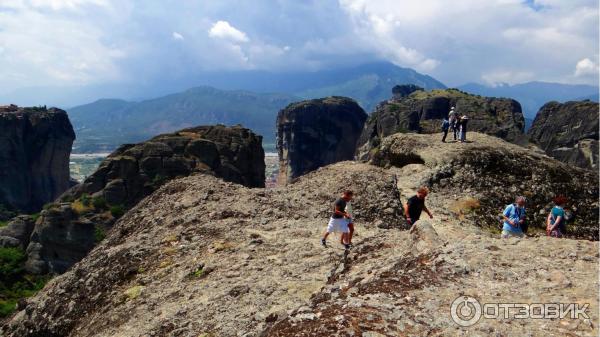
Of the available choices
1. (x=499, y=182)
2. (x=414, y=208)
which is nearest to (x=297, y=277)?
(x=414, y=208)

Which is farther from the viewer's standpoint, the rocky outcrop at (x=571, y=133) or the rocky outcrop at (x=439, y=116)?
the rocky outcrop at (x=439, y=116)

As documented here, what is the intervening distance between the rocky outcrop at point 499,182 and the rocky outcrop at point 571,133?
120072 mm

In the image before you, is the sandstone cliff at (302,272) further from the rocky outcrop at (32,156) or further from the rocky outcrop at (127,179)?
the rocky outcrop at (32,156)

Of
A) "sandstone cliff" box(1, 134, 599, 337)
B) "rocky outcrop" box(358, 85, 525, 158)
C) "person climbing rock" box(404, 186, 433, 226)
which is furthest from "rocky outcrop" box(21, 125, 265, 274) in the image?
"person climbing rock" box(404, 186, 433, 226)

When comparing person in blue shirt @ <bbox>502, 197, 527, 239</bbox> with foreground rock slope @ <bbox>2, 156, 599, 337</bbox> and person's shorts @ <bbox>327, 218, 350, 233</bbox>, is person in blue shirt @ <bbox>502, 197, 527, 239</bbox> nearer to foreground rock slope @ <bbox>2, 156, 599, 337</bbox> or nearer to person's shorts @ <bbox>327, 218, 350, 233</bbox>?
foreground rock slope @ <bbox>2, 156, 599, 337</bbox>

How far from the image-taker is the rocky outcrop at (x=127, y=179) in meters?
89.5

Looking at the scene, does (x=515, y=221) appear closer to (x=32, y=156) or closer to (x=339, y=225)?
(x=339, y=225)

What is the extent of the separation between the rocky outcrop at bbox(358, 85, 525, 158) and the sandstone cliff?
396 ft

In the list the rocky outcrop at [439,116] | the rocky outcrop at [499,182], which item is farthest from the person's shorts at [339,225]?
the rocky outcrop at [439,116]

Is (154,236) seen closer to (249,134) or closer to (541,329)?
(541,329)

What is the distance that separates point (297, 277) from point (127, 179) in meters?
92.6

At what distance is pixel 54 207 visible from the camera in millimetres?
92375

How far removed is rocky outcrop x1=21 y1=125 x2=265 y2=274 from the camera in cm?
8950

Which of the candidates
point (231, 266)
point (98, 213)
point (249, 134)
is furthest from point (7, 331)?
point (249, 134)
